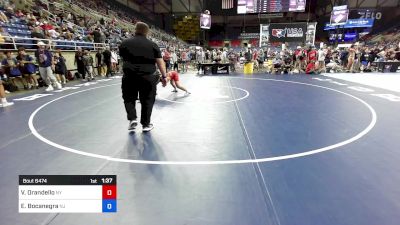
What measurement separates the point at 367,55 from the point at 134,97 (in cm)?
1852

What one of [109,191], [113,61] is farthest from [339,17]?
[109,191]

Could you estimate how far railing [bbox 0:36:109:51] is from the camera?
31.3 feet

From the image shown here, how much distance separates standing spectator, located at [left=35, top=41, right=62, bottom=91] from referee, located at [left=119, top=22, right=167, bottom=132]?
633 centimetres

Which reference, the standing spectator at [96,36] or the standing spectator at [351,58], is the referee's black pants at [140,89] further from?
the standing spectator at [351,58]

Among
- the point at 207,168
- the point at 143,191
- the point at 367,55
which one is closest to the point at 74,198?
the point at 143,191

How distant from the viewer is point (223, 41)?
43.2 m

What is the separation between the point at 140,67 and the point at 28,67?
295 inches

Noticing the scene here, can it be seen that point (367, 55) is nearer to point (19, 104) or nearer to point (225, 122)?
point (225, 122)

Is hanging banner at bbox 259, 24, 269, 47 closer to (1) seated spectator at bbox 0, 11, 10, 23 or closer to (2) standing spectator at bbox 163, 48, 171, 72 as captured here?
(2) standing spectator at bbox 163, 48, 171, 72

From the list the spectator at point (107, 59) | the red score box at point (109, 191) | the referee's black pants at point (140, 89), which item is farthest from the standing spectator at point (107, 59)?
the red score box at point (109, 191)

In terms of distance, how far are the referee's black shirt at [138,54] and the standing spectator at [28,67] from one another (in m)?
7.25

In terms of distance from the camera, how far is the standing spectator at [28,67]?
9.16m
